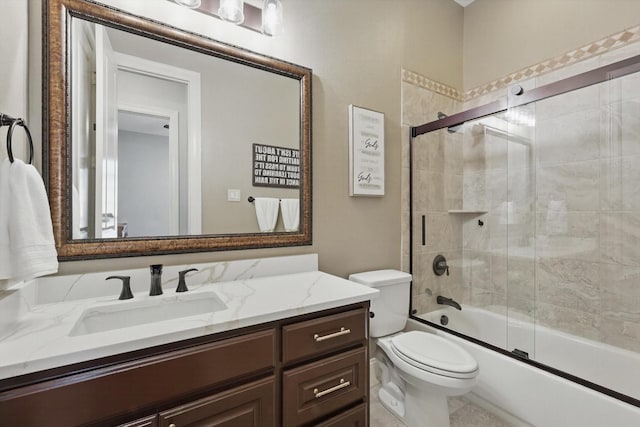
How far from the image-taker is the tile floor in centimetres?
159

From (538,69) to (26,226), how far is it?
289cm

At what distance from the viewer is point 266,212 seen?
1.58 m

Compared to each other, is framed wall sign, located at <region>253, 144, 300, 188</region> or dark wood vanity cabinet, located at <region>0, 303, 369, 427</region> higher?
framed wall sign, located at <region>253, 144, 300, 188</region>

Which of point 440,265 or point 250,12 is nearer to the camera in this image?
point 250,12

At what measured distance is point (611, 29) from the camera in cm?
174

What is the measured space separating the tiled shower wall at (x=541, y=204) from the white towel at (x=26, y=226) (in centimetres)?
196

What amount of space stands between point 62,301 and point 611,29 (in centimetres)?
317

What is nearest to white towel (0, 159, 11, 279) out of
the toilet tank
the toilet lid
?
the toilet tank

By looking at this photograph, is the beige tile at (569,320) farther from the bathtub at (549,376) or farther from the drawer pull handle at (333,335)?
the drawer pull handle at (333,335)

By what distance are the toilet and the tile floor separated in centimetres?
5

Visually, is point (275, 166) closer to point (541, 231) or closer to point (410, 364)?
point (410, 364)

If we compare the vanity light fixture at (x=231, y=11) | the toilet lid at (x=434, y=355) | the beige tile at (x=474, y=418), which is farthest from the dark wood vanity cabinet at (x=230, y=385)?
the vanity light fixture at (x=231, y=11)

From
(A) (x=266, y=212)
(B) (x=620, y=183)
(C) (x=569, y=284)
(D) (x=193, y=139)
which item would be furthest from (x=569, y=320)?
(D) (x=193, y=139)

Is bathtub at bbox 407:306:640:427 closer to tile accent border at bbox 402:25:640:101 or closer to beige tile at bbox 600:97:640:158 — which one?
beige tile at bbox 600:97:640:158
